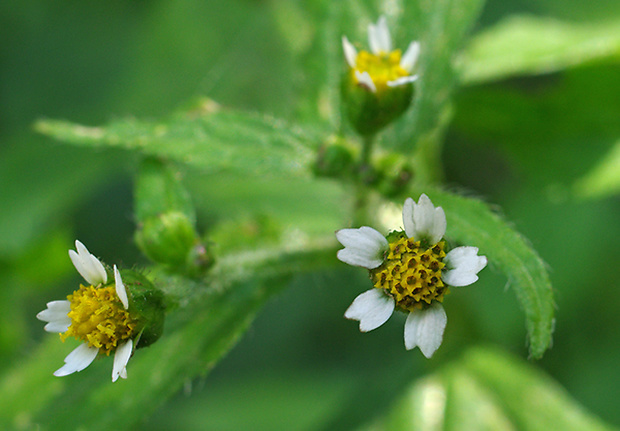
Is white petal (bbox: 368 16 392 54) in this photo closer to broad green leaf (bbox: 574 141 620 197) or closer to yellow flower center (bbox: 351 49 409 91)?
yellow flower center (bbox: 351 49 409 91)

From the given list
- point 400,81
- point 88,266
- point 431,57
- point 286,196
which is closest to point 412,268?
point 400,81

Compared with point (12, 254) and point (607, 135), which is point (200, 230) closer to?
point (12, 254)

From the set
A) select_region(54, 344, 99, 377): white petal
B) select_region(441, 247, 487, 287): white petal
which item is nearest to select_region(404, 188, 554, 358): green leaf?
select_region(441, 247, 487, 287): white petal

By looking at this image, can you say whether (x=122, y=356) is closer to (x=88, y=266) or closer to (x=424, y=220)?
(x=88, y=266)

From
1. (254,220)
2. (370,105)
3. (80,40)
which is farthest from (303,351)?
(80,40)

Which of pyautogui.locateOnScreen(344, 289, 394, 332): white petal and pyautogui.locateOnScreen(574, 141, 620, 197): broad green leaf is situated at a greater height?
pyautogui.locateOnScreen(574, 141, 620, 197): broad green leaf

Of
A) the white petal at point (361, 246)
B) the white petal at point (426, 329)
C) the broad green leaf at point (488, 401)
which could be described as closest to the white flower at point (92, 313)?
the white petal at point (361, 246)
